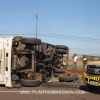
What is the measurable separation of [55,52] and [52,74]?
125cm

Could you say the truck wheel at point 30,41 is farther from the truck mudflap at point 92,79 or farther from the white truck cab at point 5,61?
the truck mudflap at point 92,79

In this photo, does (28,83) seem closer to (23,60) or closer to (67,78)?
(23,60)

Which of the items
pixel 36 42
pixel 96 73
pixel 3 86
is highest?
pixel 36 42

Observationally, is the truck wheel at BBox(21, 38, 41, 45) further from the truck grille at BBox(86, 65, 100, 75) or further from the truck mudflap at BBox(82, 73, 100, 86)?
the truck mudflap at BBox(82, 73, 100, 86)

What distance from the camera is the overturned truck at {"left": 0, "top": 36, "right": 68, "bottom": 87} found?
1232 cm

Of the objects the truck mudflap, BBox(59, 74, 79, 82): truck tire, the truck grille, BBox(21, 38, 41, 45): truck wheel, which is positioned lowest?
BBox(59, 74, 79, 82): truck tire

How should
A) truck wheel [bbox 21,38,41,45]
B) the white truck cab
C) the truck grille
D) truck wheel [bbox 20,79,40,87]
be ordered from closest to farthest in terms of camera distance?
1. the truck grille
2. the white truck cab
3. truck wheel [bbox 20,79,40,87]
4. truck wheel [bbox 21,38,41,45]

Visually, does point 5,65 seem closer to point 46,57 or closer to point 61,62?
point 46,57

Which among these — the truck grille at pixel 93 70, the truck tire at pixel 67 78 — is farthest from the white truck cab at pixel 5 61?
the truck tire at pixel 67 78

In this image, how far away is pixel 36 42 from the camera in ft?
42.3

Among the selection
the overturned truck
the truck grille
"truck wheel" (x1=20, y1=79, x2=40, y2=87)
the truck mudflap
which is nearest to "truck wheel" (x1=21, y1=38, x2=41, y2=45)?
the overturned truck

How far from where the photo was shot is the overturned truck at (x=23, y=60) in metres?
12.3
